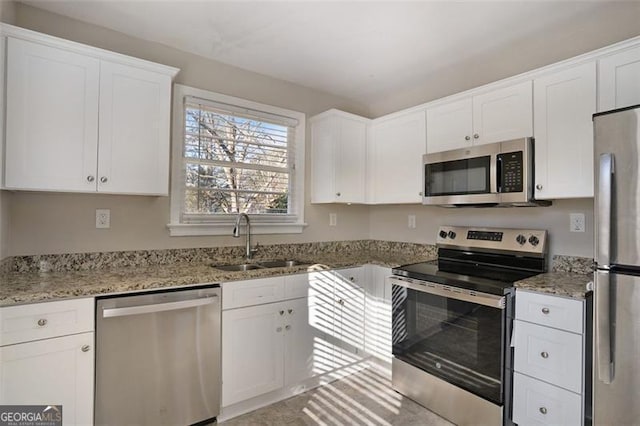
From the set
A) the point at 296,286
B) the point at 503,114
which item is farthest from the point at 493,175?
the point at 296,286

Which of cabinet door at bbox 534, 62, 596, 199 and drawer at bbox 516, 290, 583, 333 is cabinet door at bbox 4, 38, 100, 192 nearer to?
drawer at bbox 516, 290, 583, 333

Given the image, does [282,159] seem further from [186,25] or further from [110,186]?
[110,186]

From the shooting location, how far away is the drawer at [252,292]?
2076mm

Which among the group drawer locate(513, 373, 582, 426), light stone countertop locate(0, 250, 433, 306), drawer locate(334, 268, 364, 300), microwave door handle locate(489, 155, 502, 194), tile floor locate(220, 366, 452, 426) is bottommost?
tile floor locate(220, 366, 452, 426)

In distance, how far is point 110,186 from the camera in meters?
1.96

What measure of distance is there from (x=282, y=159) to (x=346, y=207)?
2.89ft

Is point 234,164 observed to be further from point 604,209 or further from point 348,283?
point 604,209

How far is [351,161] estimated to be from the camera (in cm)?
313

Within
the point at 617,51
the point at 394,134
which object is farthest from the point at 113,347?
the point at 617,51

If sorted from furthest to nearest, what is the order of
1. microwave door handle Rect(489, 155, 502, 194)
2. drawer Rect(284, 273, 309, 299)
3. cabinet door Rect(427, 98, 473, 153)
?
cabinet door Rect(427, 98, 473, 153) → drawer Rect(284, 273, 309, 299) → microwave door handle Rect(489, 155, 502, 194)

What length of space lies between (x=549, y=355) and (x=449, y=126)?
1.65 meters

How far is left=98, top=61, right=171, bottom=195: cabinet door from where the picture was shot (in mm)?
1945

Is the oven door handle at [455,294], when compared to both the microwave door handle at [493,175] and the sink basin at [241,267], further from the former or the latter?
the sink basin at [241,267]

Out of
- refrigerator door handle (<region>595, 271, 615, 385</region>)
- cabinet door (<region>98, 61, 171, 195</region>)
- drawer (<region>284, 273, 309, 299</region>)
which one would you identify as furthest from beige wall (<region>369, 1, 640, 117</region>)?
cabinet door (<region>98, 61, 171, 195</region>)
